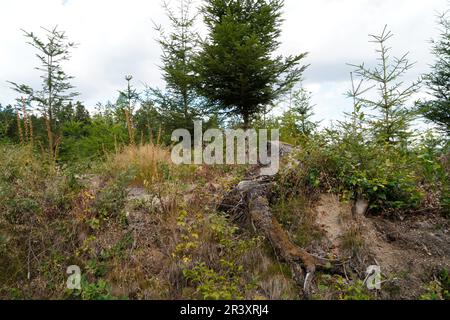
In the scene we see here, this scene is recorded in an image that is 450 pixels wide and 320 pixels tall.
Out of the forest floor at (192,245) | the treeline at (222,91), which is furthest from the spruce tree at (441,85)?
the forest floor at (192,245)

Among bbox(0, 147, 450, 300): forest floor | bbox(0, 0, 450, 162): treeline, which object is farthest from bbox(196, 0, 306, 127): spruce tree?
bbox(0, 147, 450, 300): forest floor

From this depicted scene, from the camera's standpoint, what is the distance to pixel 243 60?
725cm

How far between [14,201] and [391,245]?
14.8ft

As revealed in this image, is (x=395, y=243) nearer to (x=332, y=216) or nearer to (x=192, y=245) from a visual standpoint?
(x=332, y=216)

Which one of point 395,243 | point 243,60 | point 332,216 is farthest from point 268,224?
point 243,60

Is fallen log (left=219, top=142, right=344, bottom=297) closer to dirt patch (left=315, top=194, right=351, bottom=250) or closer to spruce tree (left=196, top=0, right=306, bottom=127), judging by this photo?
dirt patch (left=315, top=194, right=351, bottom=250)

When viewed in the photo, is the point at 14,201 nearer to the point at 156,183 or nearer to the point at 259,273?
the point at 156,183

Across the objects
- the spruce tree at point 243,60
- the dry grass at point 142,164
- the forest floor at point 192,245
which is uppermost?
the spruce tree at point 243,60

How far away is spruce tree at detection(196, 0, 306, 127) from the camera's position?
737 cm

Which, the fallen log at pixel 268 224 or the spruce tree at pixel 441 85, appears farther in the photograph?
the spruce tree at pixel 441 85

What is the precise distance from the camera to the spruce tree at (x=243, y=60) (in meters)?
7.37

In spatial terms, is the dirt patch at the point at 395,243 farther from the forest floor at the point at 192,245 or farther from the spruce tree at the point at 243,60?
the spruce tree at the point at 243,60

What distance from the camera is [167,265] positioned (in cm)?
287
